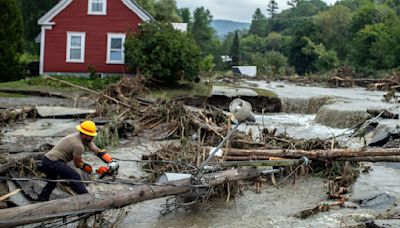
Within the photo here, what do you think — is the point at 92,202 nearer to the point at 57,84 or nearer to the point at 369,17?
the point at 57,84

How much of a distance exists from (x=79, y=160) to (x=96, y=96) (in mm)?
14432

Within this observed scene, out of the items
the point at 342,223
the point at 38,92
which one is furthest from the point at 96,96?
the point at 342,223

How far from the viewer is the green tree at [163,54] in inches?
1026

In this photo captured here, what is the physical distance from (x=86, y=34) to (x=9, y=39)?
15.1 ft

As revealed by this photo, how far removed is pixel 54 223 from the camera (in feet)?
27.7

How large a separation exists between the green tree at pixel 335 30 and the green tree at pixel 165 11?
23.8m

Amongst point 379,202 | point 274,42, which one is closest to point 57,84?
point 379,202

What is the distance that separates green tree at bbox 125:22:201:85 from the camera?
26.1 metres

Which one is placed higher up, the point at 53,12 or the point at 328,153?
the point at 53,12

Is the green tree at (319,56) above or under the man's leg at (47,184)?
above

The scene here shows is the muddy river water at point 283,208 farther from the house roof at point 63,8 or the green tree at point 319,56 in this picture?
the green tree at point 319,56

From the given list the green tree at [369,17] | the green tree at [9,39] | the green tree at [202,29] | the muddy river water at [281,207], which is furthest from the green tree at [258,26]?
the muddy river water at [281,207]

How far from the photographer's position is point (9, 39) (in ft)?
98.3

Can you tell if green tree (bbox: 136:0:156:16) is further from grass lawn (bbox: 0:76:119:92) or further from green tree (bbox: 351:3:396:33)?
green tree (bbox: 351:3:396:33)
